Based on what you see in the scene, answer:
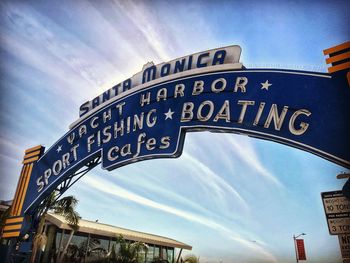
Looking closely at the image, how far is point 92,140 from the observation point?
12.2 metres

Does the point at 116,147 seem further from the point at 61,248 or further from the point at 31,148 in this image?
the point at 61,248

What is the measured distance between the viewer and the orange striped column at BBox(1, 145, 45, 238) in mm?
13406

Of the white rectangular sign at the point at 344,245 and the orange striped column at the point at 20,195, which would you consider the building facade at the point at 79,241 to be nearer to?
the orange striped column at the point at 20,195

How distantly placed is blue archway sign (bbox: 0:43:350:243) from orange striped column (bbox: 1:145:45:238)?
5 centimetres

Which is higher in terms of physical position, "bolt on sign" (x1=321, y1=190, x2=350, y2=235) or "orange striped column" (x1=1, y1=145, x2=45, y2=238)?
"orange striped column" (x1=1, y1=145, x2=45, y2=238)

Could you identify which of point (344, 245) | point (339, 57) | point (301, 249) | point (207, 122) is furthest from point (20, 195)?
point (301, 249)

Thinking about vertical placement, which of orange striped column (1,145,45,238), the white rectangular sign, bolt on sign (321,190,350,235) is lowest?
the white rectangular sign

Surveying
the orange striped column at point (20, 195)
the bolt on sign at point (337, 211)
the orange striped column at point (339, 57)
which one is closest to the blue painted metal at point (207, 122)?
the orange striped column at point (339, 57)

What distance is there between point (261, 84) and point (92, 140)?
708 cm

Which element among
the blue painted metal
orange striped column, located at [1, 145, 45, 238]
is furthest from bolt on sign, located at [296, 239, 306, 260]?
orange striped column, located at [1, 145, 45, 238]

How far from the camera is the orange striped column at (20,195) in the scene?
13406 mm

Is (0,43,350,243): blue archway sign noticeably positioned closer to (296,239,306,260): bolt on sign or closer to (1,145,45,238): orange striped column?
(1,145,45,238): orange striped column

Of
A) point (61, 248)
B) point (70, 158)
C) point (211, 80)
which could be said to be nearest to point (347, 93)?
point (211, 80)

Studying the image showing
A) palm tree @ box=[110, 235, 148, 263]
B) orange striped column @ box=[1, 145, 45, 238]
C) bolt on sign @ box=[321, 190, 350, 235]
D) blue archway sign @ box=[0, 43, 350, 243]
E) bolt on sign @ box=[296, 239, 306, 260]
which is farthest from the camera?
→ palm tree @ box=[110, 235, 148, 263]
